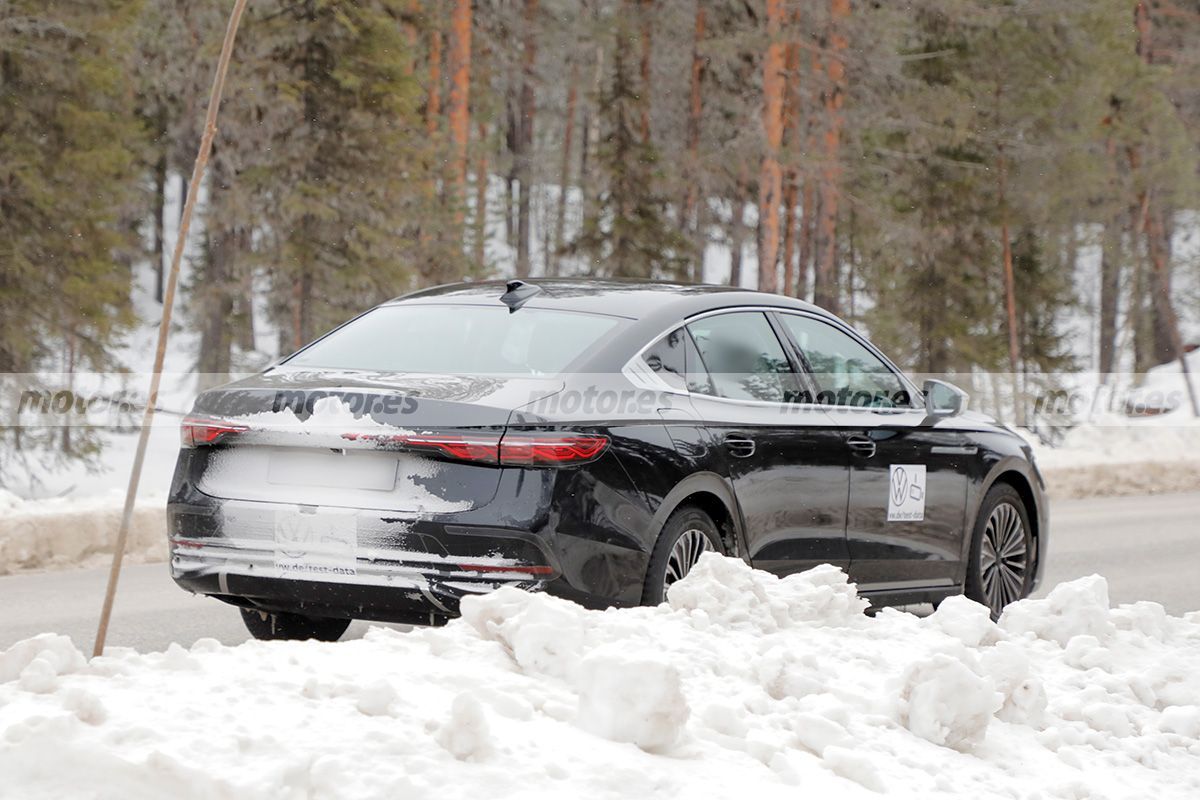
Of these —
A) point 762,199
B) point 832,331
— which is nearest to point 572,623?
point 832,331

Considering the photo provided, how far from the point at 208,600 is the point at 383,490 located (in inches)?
133

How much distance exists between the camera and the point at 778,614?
563 centimetres

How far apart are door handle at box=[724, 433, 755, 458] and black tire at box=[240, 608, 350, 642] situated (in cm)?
191

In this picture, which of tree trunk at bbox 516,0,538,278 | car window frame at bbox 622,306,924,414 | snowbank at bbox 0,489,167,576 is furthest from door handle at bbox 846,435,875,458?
tree trunk at bbox 516,0,538,278

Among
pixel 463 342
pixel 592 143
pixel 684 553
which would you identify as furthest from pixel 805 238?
pixel 684 553

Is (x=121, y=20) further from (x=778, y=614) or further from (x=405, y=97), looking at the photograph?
(x=778, y=614)

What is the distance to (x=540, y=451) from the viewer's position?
5801 millimetres

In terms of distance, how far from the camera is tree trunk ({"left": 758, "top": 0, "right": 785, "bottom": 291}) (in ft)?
85.9

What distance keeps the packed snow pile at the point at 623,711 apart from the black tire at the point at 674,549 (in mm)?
495

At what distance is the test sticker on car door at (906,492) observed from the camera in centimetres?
775

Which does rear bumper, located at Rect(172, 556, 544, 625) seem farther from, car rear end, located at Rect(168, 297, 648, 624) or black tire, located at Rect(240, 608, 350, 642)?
black tire, located at Rect(240, 608, 350, 642)

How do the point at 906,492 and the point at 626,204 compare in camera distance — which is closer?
the point at 906,492

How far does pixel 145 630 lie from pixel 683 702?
4.59 meters

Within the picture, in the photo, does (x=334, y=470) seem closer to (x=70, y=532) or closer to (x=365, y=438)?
(x=365, y=438)
